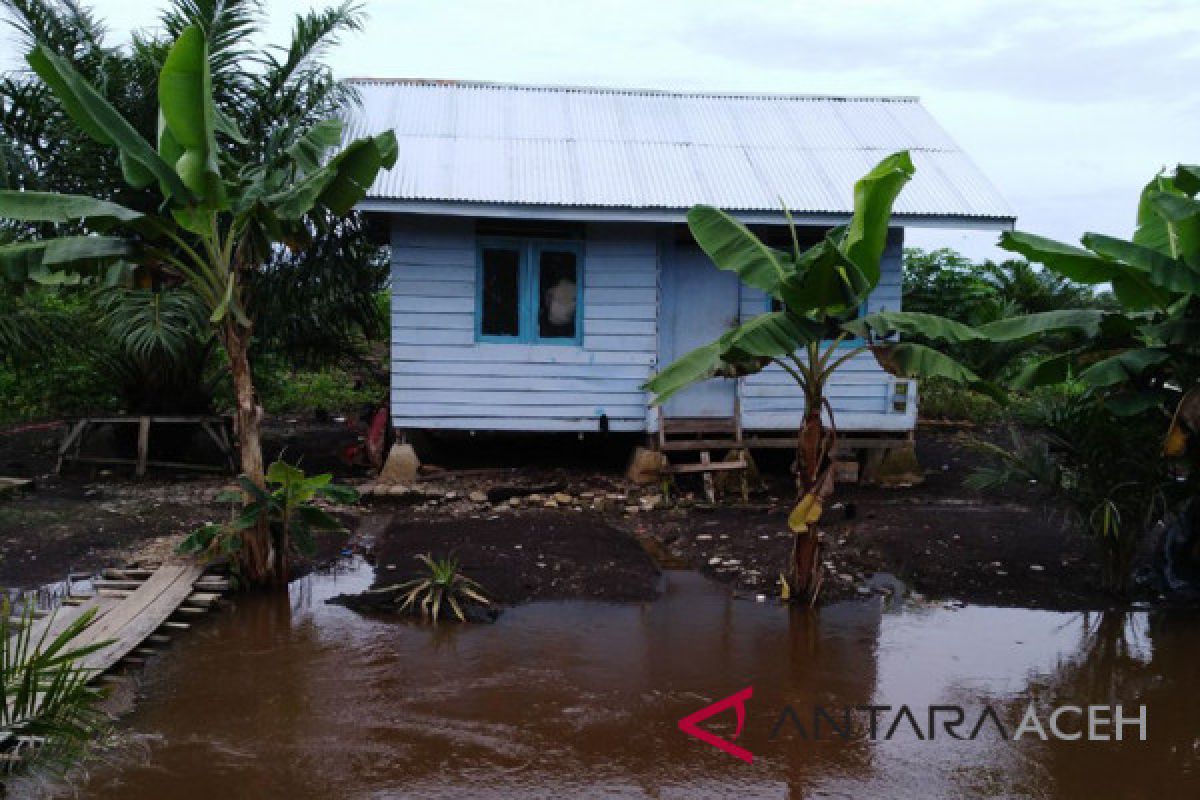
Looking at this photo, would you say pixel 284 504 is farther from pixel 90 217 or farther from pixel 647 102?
pixel 647 102

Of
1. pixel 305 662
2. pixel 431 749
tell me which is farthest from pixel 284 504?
pixel 431 749

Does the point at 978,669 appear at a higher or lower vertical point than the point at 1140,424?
lower

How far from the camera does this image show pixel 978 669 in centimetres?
689

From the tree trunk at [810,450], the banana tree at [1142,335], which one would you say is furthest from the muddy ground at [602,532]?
the tree trunk at [810,450]

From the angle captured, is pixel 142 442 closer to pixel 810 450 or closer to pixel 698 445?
pixel 698 445

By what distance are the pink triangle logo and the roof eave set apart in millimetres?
6101

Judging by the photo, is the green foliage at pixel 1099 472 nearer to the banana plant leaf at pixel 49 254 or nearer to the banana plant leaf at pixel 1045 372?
the banana plant leaf at pixel 1045 372

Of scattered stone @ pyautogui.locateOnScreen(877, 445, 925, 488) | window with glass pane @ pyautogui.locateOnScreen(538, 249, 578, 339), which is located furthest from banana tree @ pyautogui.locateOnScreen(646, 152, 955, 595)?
scattered stone @ pyautogui.locateOnScreen(877, 445, 925, 488)

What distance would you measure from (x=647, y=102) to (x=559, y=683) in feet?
33.0

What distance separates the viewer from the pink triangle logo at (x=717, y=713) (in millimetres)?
5547

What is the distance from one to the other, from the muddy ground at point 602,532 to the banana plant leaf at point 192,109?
3.30 m

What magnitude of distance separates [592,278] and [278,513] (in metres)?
5.25

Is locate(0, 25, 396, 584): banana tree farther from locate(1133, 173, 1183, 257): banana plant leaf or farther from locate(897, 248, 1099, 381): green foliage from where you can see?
locate(897, 248, 1099, 381): green foliage

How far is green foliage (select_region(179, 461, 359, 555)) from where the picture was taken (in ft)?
25.6
